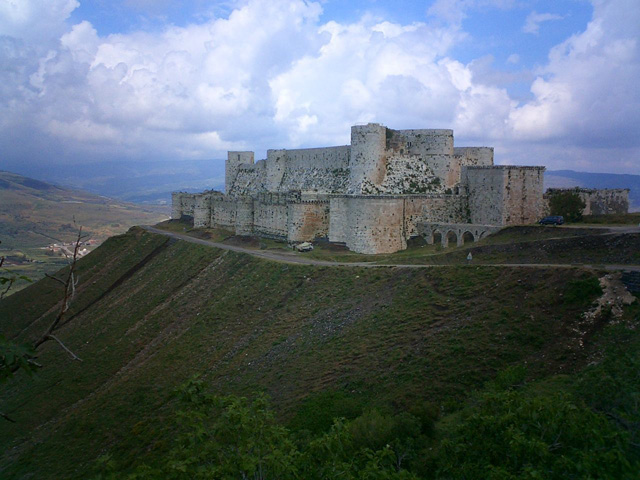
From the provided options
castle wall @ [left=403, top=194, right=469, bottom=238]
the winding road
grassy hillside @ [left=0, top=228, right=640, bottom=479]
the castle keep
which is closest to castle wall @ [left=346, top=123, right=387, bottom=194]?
the castle keep

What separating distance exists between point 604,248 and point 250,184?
5336 cm

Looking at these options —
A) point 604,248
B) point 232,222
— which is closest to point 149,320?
point 232,222

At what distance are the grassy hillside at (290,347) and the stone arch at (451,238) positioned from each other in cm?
1208

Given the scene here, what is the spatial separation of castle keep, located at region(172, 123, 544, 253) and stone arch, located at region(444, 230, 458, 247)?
0.37 ft

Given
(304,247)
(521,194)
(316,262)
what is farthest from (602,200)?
(304,247)

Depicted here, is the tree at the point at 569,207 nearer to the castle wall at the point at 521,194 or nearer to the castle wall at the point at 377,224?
the castle wall at the point at 521,194

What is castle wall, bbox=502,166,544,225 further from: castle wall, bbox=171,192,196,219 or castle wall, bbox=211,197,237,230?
castle wall, bbox=171,192,196,219

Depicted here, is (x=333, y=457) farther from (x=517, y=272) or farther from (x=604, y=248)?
(x=604, y=248)

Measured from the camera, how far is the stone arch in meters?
45.0

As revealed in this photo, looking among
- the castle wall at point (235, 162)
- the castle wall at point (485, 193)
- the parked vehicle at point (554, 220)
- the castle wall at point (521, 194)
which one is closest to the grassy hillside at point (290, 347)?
the parked vehicle at point (554, 220)

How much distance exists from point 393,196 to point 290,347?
70.6 ft

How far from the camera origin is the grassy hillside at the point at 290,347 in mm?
20594

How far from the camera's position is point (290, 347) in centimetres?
2858

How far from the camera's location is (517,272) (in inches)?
1040
